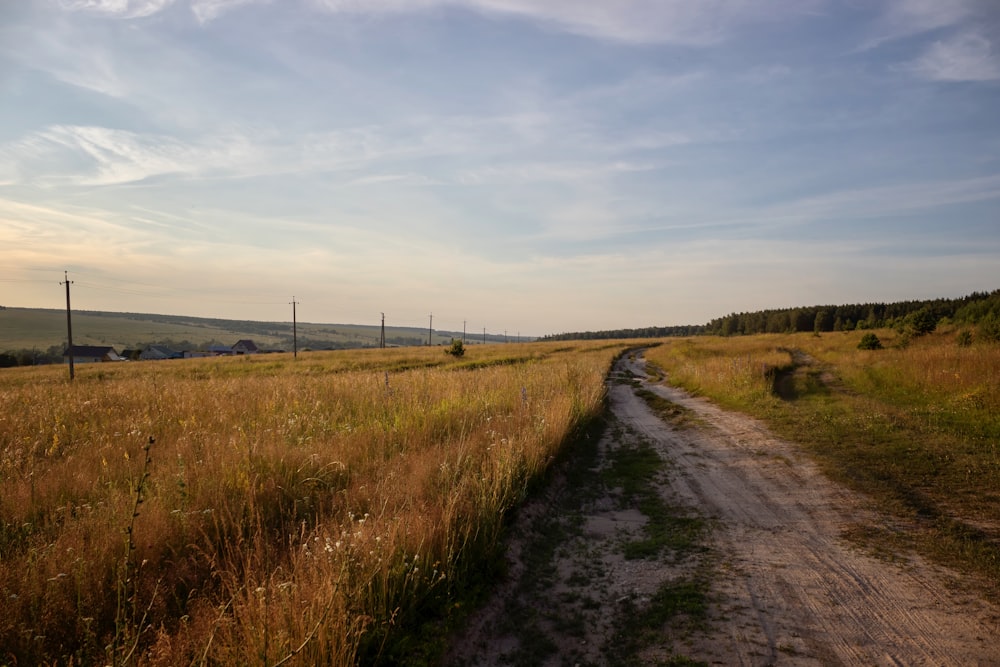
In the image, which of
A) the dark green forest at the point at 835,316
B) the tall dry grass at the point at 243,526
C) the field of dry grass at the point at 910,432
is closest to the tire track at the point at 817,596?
the field of dry grass at the point at 910,432

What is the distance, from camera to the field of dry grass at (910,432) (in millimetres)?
5207

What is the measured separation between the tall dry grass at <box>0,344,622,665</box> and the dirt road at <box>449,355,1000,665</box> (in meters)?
0.57

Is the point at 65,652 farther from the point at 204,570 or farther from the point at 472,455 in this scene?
the point at 472,455

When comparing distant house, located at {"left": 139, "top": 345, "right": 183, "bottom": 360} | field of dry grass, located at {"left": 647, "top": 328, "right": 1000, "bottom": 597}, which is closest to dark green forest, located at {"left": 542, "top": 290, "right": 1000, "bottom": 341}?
field of dry grass, located at {"left": 647, "top": 328, "right": 1000, "bottom": 597}

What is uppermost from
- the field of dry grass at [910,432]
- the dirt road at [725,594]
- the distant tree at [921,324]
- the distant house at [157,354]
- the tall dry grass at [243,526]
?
the distant tree at [921,324]

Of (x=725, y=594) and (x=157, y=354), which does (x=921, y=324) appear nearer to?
(x=725, y=594)

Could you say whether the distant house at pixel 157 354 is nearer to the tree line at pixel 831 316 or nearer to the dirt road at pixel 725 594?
the dirt road at pixel 725 594

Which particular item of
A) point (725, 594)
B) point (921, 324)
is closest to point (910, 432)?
point (725, 594)

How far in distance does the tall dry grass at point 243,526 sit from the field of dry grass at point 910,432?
4537 mm

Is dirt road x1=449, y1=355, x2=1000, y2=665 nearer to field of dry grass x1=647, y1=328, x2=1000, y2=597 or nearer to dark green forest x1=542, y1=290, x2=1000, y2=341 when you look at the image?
field of dry grass x1=647, y1=328, x2=1000, y2=597

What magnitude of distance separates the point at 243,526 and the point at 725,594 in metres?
4.38

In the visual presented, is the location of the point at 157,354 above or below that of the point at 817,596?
below

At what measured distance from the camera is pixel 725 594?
4.12 m

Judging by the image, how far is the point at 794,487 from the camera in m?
7.09
